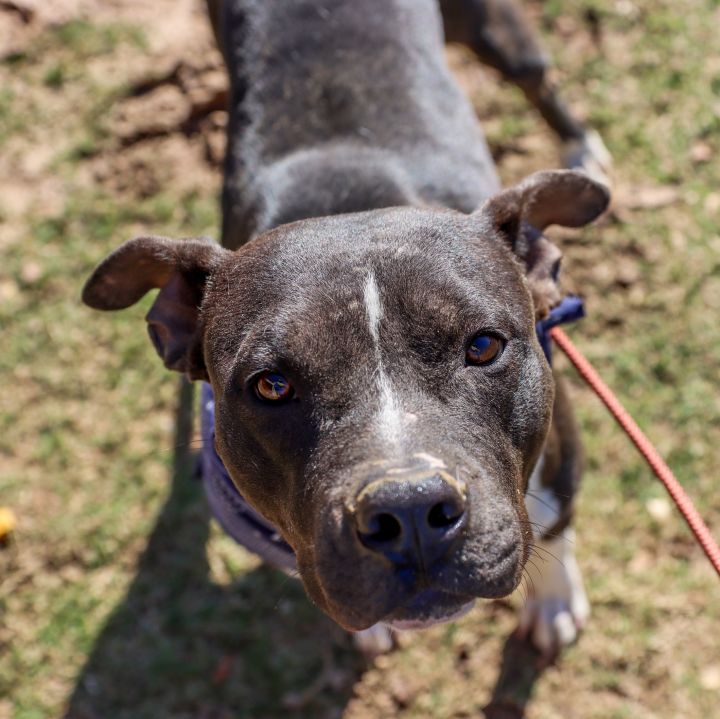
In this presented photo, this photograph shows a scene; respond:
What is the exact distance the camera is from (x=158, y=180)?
7113 millimetres

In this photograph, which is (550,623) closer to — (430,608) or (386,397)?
(430,608)

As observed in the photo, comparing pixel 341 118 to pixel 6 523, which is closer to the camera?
pixel 341 118

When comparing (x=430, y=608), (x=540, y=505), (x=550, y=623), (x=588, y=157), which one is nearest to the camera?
(x=430, y=608)

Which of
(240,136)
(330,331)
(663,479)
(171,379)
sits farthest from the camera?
(171,379)

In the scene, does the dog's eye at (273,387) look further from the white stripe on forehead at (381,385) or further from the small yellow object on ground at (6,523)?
the small yellow object on ground at (6,523)

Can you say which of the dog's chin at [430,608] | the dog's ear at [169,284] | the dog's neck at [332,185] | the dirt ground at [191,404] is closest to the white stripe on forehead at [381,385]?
the dog's chin at [430,608]

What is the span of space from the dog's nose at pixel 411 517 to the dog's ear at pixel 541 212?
132 centimetres

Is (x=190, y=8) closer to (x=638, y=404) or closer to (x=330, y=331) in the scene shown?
(x=638, y=404)

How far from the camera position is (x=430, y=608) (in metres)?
3.22

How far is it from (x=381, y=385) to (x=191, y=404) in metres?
3.36

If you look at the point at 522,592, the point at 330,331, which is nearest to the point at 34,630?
the point at 522,592

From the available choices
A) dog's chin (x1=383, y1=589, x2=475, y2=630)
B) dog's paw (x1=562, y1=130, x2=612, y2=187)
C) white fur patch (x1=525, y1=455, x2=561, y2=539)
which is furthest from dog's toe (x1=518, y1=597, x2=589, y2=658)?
dog's paw (x1=562, y1=130, x2=612, y2=187)

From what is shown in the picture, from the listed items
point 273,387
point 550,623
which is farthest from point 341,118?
point 550,623

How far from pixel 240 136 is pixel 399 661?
123 inches
